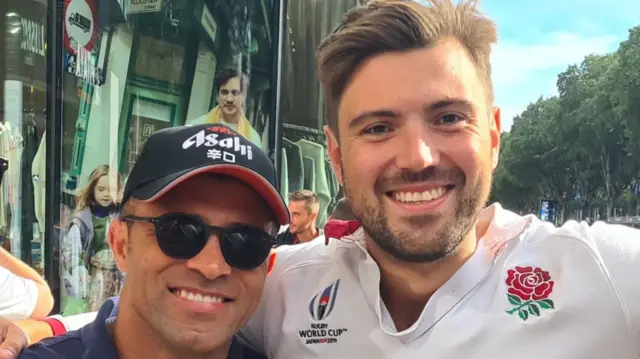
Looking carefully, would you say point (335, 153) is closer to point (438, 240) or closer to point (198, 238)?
point (438, 240)

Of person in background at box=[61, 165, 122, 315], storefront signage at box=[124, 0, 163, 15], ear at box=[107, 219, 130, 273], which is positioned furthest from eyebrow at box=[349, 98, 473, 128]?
storefront signage at box=[124, 0, 163, 15]

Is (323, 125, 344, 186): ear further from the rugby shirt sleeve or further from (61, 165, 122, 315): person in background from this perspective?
(61, 165, 122, 315): person in background

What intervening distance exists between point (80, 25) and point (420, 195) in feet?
13.6

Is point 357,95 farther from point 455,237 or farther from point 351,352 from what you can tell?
point 351,352

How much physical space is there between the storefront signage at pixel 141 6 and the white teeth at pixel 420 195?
4446mm

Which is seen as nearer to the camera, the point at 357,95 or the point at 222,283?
the point at 222,283

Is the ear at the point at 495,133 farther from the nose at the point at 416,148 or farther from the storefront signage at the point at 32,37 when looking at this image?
the storefront signage at the point at 32,37

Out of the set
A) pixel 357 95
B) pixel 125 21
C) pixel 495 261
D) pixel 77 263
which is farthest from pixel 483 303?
pixel 125 21

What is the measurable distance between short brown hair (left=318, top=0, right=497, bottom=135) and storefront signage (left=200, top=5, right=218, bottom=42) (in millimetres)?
4248

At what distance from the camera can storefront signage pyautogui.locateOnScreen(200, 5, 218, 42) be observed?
21.4 ft

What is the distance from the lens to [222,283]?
6.98ft

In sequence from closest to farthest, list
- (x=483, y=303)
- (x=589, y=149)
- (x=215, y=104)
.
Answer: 1. (x=483, y=303)
2. (x=215, y=104)
3. (x=589, y=149)

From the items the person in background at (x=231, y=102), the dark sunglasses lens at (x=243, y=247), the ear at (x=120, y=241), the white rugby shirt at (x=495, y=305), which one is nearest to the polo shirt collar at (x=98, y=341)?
the ear at (x=120, y=241)

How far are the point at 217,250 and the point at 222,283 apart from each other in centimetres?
11
